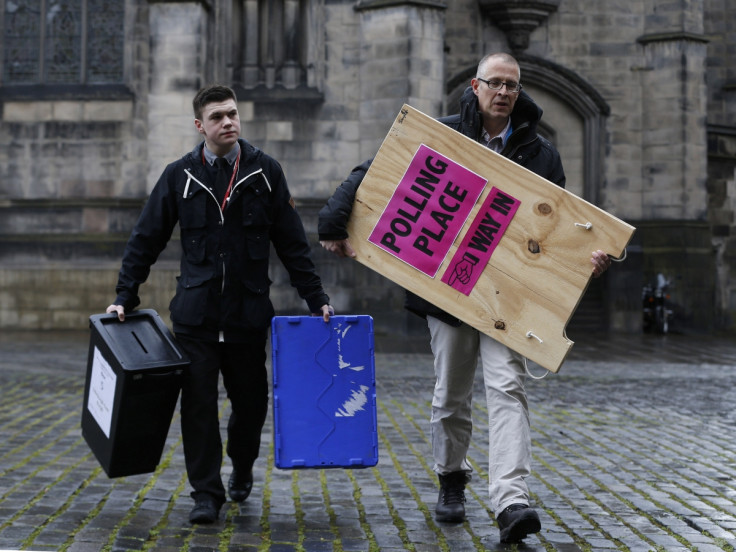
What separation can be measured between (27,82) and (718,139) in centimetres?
1207

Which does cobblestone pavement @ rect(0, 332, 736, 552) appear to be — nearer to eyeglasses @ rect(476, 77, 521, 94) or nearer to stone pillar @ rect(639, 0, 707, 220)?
eyeglasses @ rect(476, 77, 521, 94)

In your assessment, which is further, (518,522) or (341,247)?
(341,247)

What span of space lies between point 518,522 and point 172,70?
44.5 feet

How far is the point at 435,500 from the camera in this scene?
5.62 m

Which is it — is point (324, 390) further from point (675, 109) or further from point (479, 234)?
point (675, 109)

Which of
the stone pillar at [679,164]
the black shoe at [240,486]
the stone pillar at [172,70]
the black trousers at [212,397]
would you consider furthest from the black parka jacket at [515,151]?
the stone pillar at [679,164]

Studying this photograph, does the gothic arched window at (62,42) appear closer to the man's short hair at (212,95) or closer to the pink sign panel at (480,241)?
the man's short hair at (212,95)

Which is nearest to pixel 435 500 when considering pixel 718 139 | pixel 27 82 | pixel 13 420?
pixel 13 420

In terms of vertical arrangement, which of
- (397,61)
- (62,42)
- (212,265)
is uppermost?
(62,42)

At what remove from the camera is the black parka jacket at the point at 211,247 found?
5.15 m

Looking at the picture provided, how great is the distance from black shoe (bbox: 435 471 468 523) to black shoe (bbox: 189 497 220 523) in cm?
98

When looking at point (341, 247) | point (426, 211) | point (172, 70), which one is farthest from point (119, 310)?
point (172, 70)

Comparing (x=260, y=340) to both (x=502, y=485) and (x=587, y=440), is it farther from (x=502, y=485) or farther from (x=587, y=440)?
(x=587, y=440)

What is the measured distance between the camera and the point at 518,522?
4.55 metres
